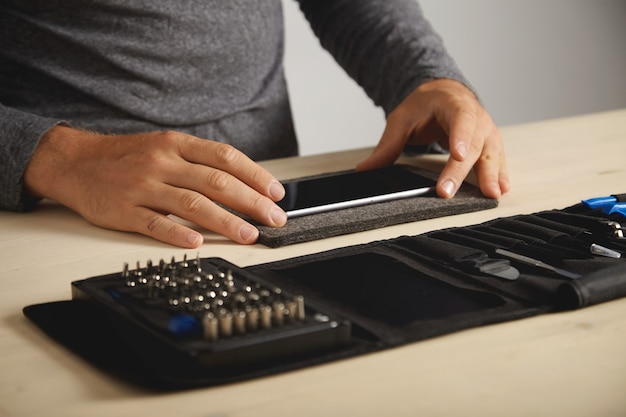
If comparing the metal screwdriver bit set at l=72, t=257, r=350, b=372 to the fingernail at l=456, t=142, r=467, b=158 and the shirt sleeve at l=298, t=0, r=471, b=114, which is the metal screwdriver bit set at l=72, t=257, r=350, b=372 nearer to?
the fingernail at l=456, t=142, r=467, b=158

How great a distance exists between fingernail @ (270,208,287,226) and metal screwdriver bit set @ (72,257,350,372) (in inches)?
10.1

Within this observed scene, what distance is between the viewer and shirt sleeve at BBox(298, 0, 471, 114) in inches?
58.3

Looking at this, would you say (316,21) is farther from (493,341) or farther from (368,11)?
(493,341)

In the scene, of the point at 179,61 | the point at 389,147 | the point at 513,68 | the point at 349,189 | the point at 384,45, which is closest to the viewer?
the point at 349,189

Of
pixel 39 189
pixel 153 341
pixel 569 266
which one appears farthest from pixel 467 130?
pixel 153 341

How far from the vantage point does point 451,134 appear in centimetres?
125

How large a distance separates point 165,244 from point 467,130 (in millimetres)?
466

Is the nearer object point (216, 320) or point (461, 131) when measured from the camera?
point (216, 320)

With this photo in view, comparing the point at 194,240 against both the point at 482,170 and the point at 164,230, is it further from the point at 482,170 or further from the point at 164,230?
the point at 482,170

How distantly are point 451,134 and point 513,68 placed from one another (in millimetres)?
1969

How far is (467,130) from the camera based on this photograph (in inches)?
49.5

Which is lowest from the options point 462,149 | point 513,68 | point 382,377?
point 382,377

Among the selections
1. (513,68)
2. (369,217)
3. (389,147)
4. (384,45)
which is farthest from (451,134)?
(513,68)

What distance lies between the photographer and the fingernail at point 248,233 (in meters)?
1.00
